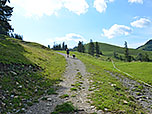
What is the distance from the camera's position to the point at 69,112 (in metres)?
6.94

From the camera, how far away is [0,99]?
7.41 m

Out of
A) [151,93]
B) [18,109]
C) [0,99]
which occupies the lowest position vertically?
[151,93]

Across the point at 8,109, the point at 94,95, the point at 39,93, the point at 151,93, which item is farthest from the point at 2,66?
the point at 151,93

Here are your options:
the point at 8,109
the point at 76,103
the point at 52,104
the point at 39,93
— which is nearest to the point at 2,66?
the point at 39,93

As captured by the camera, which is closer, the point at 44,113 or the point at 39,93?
the point at 44,113

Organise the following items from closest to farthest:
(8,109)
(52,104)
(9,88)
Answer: (8,109) < (52,104) < (9,88)

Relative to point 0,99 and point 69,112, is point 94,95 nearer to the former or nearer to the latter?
point 69,112

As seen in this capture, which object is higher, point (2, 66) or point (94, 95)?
point (2, 66)

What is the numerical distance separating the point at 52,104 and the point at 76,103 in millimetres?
1702

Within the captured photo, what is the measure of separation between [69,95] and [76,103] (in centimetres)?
158

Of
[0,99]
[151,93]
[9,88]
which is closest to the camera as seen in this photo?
[0,99]

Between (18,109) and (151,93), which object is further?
(151,93)

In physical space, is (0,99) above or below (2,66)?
below

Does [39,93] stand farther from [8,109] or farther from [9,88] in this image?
[8,109]
